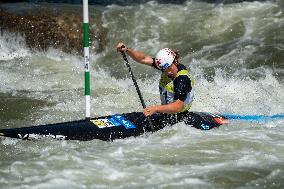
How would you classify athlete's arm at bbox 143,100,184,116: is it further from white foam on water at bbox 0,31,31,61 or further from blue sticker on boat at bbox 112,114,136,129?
white foam on water at bbox 0,31,31,61

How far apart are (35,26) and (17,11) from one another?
0.91 metres

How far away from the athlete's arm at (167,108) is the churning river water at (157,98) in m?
0.40

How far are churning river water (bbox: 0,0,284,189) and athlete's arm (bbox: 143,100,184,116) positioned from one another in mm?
396

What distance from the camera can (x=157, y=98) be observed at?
34.0 feet

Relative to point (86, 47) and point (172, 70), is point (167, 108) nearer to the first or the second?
point (172, 70)

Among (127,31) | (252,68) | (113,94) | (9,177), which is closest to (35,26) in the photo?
(127,31)

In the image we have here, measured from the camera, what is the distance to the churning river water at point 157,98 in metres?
6.34

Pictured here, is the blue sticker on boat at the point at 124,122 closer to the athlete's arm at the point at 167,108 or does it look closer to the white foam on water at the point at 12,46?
the athlete's arm at the point at 167,108

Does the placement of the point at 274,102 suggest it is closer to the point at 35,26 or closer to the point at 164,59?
the point at 164,59

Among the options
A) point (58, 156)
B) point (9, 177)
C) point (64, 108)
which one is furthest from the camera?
point (64, 108)

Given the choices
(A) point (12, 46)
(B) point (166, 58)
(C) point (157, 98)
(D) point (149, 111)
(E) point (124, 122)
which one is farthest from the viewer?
(A) point (12, 46)

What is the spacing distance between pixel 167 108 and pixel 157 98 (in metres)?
3.09

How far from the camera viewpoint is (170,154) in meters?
6.98

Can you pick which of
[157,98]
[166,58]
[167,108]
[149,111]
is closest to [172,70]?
[166,58]
